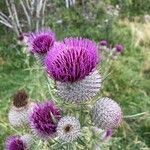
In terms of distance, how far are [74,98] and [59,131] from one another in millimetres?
232

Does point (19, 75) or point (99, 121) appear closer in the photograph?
point (99, 121)

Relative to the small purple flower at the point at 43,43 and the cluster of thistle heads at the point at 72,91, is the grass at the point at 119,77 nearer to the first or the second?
the small purple flower at the point at 43,43

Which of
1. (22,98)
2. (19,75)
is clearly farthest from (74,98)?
(19,75)

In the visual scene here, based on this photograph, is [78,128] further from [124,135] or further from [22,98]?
[124,135]

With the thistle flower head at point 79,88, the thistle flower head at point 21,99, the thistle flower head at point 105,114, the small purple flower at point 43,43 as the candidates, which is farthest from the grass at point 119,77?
the thistle flower head at point 79,88

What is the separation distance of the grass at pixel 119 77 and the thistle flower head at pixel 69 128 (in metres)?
3.30

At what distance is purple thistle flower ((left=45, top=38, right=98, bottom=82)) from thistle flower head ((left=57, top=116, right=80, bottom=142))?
0.83 feet

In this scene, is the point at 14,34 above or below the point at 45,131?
below

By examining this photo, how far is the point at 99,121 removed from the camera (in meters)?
3.44

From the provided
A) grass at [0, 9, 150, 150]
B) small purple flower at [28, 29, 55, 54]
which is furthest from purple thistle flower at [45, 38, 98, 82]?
grass at [0, 9, 150, 150]

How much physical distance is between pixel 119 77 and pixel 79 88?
6.70m

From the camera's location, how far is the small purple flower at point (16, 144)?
3.94 meters

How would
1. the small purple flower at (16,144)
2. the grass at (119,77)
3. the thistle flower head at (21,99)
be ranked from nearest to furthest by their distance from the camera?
the small purple flower at (16,144), the thistle flower head at (21,99), the grass at (119,77)

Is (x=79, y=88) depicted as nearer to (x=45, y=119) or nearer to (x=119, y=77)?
(x=45, y=119)
